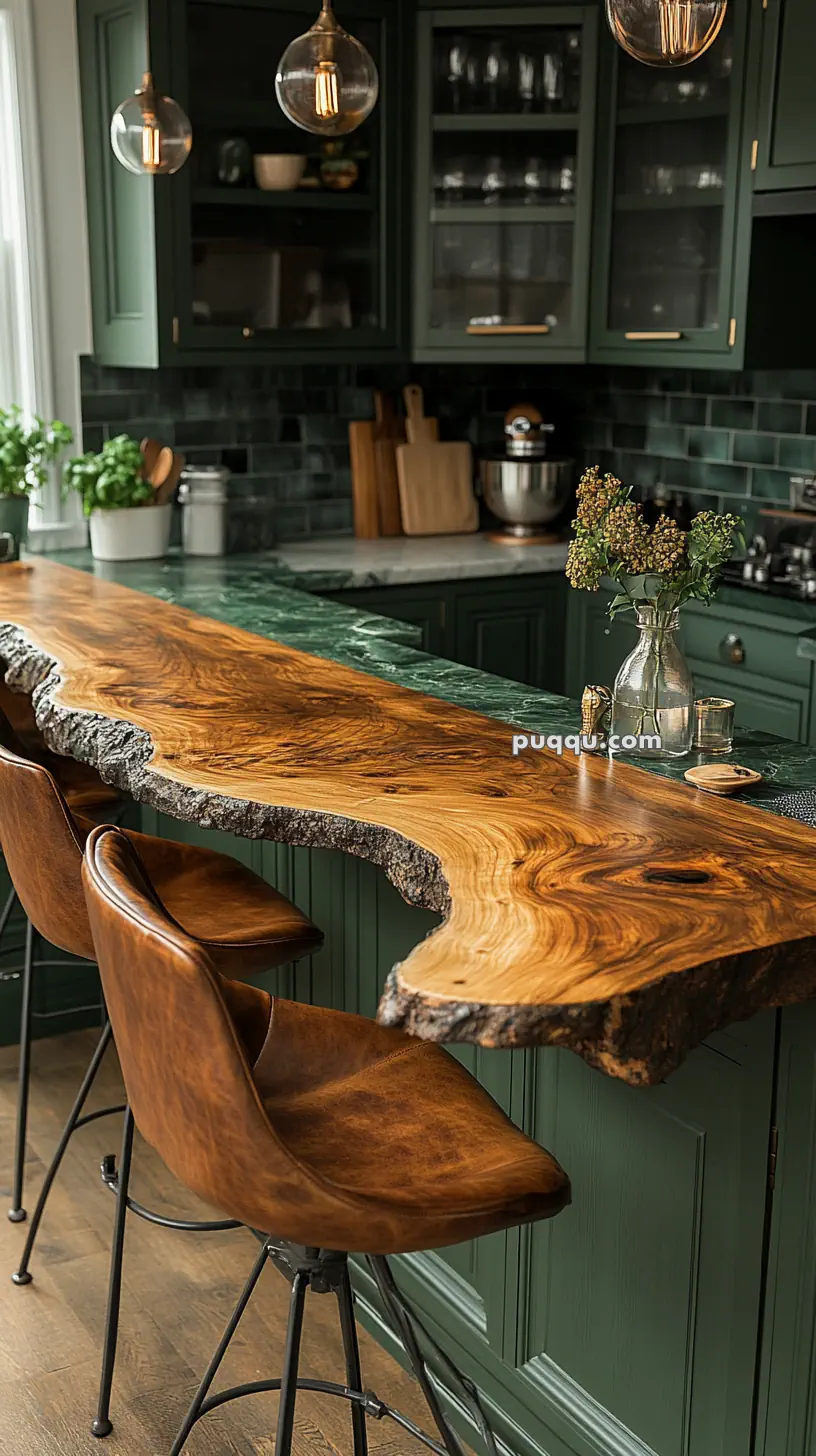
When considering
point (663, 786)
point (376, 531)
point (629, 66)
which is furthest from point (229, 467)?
point (663, 786)

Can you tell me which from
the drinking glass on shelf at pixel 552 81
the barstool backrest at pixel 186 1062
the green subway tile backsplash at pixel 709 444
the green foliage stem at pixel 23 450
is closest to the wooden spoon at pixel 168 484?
the green foliage stem at pixel 23 450

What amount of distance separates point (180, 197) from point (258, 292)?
35 centimetres

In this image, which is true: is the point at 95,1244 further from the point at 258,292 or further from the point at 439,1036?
the point at 258,292

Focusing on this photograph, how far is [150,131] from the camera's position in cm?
303

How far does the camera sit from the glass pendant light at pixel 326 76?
8.46 ft

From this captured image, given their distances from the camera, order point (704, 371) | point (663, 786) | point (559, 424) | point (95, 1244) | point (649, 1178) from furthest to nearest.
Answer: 1. point (559, 424)
2. point (704, 371)
3. point (95, 1244)
4. point (663, 786)
5. point (649, 1178)

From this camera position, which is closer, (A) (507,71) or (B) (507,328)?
(A) (507,71)

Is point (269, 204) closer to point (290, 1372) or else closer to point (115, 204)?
point (115, 204)

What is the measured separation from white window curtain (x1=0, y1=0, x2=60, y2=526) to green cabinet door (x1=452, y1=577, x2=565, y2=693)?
1294mm

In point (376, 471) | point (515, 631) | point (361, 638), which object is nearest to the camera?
point (361, 638)

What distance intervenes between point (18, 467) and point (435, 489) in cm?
146

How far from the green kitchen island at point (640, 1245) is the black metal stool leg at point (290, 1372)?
0.49m

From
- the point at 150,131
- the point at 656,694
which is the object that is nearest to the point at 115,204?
the point at 150,131

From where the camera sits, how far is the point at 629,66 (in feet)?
14.5
